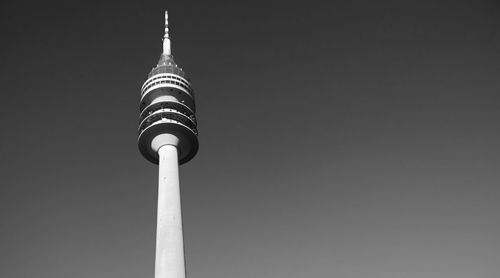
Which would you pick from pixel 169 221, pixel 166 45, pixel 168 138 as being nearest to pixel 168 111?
pixel 168 138

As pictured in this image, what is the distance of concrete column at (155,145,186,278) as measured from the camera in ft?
190

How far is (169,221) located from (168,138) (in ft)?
44.2

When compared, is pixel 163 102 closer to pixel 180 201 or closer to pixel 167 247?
pixel 180 201

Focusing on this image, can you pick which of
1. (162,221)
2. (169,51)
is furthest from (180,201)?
(169,51)

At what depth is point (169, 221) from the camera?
6169cm

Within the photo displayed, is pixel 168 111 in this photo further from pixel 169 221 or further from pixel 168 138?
pixel 169 221

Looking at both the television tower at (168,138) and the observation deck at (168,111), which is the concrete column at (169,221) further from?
the observation deck at (168,111)

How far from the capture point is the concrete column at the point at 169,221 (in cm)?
5781

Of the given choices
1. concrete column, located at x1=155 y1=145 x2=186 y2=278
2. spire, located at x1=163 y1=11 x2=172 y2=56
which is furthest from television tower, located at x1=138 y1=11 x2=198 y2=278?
spire, located at x1=163 y1=11 x2=172 y2=56

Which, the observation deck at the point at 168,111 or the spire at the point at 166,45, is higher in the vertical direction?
the spire at the point at 166,45

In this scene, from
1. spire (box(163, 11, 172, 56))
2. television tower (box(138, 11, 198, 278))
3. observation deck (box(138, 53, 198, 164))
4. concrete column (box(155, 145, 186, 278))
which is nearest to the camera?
concrete column (box(155, 145, 186, 278))

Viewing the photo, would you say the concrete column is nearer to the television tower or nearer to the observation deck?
the television tower

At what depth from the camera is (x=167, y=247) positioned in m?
59.2

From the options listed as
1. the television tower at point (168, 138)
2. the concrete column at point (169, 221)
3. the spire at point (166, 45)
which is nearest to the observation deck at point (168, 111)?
the television tower at point (168, 138)
